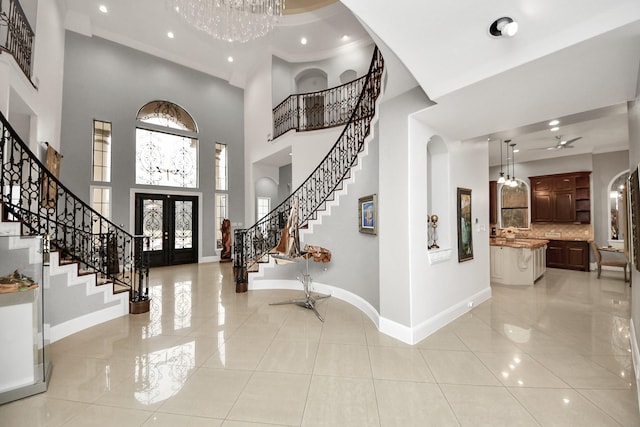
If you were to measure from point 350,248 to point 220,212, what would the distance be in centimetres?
679

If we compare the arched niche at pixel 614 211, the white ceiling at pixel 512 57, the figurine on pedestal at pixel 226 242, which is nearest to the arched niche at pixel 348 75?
the white ceiling at pixel 512 57

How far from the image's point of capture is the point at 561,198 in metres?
7.92

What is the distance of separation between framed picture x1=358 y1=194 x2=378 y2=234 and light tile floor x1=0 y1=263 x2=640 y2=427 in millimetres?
1394

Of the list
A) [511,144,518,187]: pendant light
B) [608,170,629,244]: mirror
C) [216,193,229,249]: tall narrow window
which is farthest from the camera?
[216,193,229,249]: tall narrow window

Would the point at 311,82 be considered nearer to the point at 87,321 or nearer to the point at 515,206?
the point at 515,206

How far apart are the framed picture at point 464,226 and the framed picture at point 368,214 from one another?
1398 millimetres

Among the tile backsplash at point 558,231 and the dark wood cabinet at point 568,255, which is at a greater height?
the tile backsplash at point 558,231

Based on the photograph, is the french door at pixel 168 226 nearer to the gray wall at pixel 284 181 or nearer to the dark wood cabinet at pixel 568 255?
the gray wall at pixel 284 181

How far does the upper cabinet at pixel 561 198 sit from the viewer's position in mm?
7648

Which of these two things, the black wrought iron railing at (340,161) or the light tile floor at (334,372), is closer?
the light tile floor at (334,372)

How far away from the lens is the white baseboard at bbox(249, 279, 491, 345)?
3221 mm

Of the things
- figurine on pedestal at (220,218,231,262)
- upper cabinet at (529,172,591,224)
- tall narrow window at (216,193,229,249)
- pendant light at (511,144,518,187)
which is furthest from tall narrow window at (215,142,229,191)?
upper cabinet at (529,172,591,224)

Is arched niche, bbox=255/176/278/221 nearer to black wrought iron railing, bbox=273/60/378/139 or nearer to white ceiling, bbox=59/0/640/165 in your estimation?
black wrought iron railing, bbox=273/60/378/139

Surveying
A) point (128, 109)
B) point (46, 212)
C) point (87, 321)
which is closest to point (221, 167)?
point (128, 109)
